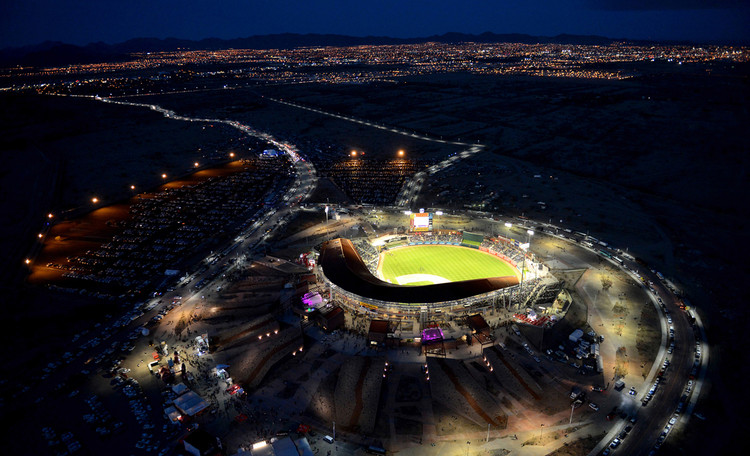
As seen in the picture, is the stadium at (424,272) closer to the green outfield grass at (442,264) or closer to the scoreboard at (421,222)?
the green outfield grass at (442,264)

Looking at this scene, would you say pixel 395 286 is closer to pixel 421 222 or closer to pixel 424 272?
pixel 424 272

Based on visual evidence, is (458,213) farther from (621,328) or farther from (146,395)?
(146,395)

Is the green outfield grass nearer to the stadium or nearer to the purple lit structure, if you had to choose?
the stadium

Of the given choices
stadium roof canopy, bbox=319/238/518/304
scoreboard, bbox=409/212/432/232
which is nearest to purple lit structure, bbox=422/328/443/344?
stadium roof canopy, bbox=319/238/518/304

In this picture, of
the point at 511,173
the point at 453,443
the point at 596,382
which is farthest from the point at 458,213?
the point at 453,443

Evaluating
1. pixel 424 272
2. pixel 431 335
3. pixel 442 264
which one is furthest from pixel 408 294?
pixel 442 264

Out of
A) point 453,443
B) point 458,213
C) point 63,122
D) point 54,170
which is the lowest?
point 453,443

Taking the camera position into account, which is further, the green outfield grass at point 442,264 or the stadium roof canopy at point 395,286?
the green outfield grass at point 442,264

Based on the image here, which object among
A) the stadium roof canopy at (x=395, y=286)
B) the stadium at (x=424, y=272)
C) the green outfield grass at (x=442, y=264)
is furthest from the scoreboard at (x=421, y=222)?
the stadium roof canopy at (x=395, y=286)
